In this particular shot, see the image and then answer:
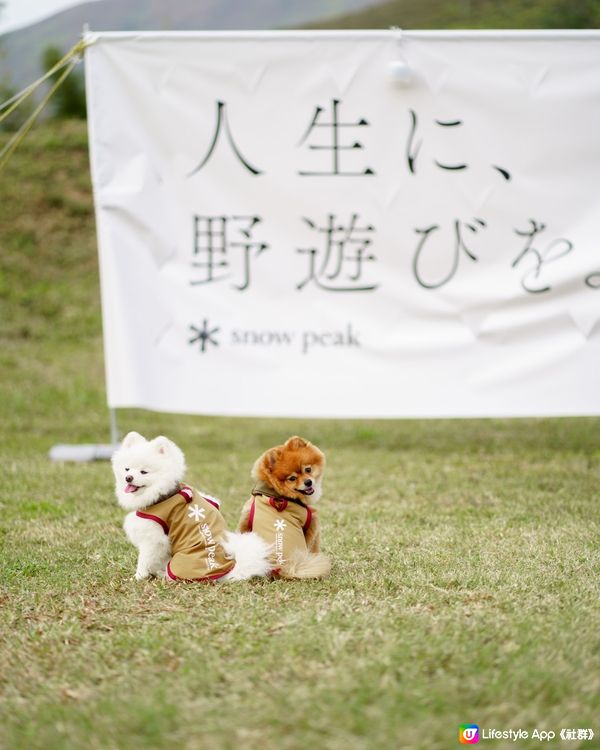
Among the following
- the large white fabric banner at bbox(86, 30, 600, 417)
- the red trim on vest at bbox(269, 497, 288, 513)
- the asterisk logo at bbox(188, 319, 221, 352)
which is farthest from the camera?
the asterisk logo at bbox(188, 319, 221, 352)

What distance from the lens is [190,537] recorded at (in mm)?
3324

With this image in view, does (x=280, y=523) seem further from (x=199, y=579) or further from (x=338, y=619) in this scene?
(x=338, y=619)

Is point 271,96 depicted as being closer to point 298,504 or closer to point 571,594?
point 298,504

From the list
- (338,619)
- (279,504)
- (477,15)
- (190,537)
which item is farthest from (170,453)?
(477,15)

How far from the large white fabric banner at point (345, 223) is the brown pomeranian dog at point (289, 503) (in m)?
2.45

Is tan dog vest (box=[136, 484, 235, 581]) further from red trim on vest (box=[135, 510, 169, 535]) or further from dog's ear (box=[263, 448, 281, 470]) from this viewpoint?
dog's ear (box=[263, 448, 281, 470])

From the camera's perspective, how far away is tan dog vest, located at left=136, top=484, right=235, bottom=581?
3316mm

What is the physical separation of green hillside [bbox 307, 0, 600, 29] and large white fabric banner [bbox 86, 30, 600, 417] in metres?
20.9

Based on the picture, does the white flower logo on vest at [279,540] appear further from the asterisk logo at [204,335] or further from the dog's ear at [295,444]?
the asterisk logo at [204,335]

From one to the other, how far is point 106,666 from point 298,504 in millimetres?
1039

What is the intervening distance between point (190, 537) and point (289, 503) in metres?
0.38

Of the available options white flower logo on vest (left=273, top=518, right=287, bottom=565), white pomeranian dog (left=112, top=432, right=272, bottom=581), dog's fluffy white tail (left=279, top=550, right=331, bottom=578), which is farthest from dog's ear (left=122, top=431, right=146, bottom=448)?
dog's fluffy white tail (left=279, top=550, right=331, bottom=578)

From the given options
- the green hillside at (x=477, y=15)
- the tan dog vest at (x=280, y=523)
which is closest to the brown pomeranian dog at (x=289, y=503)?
the tan dog vest at (x=280, y=523)

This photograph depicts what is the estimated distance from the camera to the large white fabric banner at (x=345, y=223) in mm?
5742
